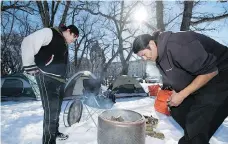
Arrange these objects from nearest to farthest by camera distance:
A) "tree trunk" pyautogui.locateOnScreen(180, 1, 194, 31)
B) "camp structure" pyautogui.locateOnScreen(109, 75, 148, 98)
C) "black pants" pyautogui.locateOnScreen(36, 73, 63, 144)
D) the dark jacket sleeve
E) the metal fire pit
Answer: the dark jacket sleeve < the metal fire pit < "black pants" pyautogui.locateOnScreen(36, 73, 63, 144) < "tree trunk" pyautogui.locateOnScreen(180, 1, 194, 31) < "camp structure" pyautogui.locateOnScreen(109, 75, 148, 98)

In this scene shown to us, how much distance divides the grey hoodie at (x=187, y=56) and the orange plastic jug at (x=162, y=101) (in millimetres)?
3433

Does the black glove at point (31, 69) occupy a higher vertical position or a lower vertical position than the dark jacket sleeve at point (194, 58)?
lower

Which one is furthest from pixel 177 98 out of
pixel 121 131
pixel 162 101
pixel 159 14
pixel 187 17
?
pixel 159 14

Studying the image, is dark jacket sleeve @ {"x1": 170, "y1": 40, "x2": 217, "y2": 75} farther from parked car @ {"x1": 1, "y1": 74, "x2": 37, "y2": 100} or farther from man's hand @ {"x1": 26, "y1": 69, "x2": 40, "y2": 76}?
parked car @ {"x1": 1, "y1": 74, "x2": 37, "y2": 100}

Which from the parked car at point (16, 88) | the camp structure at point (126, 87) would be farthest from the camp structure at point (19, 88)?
the camp structure at point (126, 87)

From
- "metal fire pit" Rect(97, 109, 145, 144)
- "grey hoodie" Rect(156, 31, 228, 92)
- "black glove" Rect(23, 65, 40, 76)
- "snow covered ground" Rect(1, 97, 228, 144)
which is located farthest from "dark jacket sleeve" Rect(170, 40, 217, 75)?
"snow covered ground" Rect(1, 97, 228, 144)

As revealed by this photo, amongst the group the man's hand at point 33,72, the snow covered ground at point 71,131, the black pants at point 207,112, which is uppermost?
the man's hand at point 33,72

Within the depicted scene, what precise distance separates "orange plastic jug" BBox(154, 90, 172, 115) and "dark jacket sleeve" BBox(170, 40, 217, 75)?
370 centimetres

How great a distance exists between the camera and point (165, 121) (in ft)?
18.5

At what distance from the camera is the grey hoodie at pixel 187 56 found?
2.07 metres

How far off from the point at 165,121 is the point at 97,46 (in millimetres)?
28417

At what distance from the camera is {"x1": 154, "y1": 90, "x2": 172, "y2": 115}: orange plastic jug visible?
19.2ft

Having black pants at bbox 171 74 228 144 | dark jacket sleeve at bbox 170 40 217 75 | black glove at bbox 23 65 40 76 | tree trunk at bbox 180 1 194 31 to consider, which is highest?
tree trunk at bbox 180 1 194 31

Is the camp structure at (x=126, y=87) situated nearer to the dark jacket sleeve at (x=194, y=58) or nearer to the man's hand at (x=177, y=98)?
the man's hand at (x=177, y=98)
